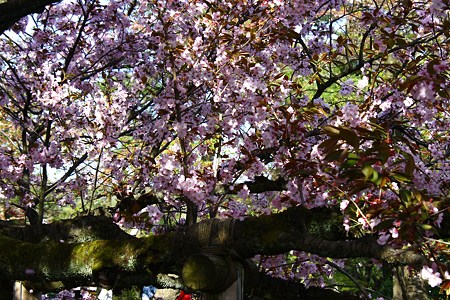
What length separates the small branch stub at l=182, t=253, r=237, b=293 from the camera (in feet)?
9.49

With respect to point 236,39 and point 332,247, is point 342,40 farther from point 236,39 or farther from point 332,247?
point 332,247

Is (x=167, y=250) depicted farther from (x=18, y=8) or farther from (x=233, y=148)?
Answer: (x=233, y=148)

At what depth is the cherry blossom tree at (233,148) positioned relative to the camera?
267cm

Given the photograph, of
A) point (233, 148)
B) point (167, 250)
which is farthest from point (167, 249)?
point (233, 148)

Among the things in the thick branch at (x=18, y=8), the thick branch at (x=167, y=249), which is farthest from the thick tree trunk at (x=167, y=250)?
the thick branch at (x=18, y=8)

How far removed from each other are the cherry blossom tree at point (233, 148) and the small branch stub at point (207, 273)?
0.02 metres

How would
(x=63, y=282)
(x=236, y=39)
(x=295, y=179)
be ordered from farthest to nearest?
(x=236, y=39) → (x=295, y=179) → (x=63, y=282)

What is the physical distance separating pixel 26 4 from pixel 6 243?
1530mm

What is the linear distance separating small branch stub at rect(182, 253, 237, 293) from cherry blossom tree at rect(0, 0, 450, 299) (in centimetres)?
2

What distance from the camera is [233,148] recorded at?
5520mm

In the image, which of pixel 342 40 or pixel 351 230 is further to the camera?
pixel 342 40

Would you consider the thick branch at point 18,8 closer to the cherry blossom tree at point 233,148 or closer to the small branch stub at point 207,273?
the cherry blossom tree at point 233,148

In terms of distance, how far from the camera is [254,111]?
4895mm

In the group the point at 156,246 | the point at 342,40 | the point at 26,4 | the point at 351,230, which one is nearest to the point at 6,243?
the point at 156,246
